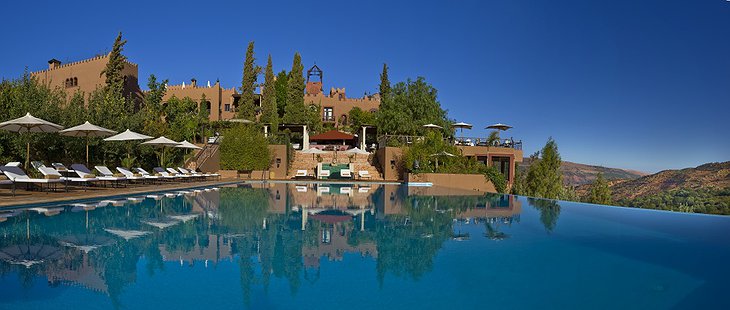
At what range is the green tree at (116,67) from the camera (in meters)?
31.2

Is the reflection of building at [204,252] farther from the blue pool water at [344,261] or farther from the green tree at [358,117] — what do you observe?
the green tree at [358,117]

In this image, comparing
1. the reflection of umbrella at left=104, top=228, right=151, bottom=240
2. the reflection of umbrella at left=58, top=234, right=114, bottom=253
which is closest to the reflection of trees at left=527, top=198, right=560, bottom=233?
the reflection of umbrella at left=104, top=228, right=151, bottom=240

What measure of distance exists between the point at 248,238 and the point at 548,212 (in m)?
8.23

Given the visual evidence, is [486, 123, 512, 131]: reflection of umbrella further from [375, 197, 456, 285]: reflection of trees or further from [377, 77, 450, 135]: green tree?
[375, 197, 456, 285]: reflection of trees

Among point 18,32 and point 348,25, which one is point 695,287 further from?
point 18,32

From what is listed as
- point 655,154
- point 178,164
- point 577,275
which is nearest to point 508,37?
point 655,154

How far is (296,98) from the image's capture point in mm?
38344

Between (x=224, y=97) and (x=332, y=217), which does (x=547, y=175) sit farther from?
(x=224, y=97)

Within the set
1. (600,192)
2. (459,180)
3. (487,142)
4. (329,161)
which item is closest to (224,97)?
(329,161)

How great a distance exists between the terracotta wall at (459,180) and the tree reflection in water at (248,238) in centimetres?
895

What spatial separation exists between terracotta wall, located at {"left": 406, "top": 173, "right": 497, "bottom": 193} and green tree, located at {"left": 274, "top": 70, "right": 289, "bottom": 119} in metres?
22.9

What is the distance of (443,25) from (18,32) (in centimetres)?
2555

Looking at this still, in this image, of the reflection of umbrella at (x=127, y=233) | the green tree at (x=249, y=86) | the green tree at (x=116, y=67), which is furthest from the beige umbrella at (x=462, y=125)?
the reflection of umbrella at (x=127, y=233)

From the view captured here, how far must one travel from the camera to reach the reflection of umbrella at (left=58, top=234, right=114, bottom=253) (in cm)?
571
